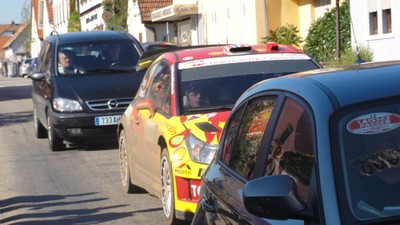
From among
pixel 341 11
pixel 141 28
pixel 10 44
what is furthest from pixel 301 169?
pixel 10 44

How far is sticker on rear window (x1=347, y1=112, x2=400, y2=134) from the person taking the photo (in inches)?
150

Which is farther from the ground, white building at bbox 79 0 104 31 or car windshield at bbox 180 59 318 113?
white building at bbox 79 0 104 31

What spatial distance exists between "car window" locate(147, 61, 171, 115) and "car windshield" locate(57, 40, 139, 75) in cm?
582

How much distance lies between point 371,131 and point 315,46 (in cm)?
2262

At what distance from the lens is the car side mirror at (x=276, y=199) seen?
3658 millimetres

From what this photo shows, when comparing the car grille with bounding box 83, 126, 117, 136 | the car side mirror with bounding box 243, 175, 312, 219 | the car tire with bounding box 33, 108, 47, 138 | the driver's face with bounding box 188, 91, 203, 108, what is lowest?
the car tire with bounding box 33, 108, 47, 138

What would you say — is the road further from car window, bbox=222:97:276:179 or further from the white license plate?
car window, bbox=222:97:276:179

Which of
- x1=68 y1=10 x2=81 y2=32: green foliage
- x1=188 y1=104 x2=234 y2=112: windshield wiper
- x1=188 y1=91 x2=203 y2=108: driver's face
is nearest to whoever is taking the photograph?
x1=188 y1=104 x2=234 y2=112: windshield wiper

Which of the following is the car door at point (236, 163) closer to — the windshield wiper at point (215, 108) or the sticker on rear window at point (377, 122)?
the sticker on rear window at point (377, 122)

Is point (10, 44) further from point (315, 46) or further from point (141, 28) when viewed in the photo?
point (315, 46)

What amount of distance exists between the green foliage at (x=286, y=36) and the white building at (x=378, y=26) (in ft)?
17.3

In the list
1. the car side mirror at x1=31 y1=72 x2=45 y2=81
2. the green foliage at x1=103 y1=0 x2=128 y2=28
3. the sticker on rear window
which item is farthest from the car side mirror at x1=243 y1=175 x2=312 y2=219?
the green foliage at x1=103 y1=0 x2=128 y2=28

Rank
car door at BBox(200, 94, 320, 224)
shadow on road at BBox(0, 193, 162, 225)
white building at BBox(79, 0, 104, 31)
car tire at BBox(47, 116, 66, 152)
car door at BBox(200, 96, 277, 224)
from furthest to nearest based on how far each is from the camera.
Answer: white building at BBox(79, 0, 104, 31)
car tire at BBox(47, 116, 66, 152)
shadow on road at BBox(0, 193, 162, 225)
car door at BBox(200, 96, 277, 224)
car door at BBox(200, 94, 320, 224)

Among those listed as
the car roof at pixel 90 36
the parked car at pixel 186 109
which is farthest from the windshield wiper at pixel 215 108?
the car roof at pixel 90 36
